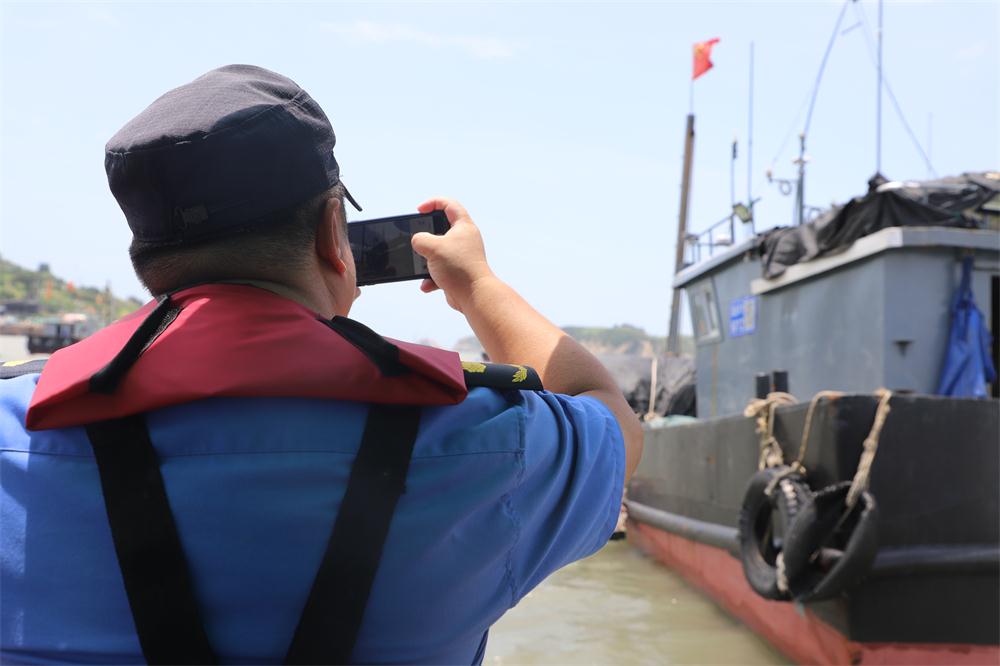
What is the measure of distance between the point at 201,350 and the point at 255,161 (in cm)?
25

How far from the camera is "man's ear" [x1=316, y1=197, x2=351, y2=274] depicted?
119 cm

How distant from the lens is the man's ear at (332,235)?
1.19 m

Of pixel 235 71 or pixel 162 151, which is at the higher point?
pixel 235 71

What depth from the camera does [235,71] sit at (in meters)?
1.24

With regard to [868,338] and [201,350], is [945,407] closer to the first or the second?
[868,338]

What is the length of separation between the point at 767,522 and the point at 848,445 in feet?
3.18

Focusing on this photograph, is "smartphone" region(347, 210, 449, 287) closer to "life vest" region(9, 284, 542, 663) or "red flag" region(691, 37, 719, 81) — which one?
Result: "life vest" region(9, 284, 542, 663)

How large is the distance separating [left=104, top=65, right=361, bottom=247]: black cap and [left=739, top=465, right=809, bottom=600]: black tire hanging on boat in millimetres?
4524

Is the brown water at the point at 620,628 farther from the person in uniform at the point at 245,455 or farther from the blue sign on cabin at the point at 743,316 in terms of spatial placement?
the person in uniform at the point at 245,455

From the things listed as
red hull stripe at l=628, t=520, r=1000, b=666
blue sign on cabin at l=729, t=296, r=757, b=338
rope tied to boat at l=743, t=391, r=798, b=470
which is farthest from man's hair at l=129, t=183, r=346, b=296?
blue sign on cabin at l=729, t=296, r=757, b=338

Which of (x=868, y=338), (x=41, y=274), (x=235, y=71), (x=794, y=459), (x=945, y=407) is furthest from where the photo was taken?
(x=41, y=274)

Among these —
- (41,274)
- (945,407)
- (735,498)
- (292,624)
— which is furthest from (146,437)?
(41,274)

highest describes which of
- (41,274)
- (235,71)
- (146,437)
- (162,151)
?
(41,274)

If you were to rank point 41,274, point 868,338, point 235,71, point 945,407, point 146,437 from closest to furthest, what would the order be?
1. point 146,437
2. point 235,71
3. point 945,407
4. point 868,338
5. point 41,274
